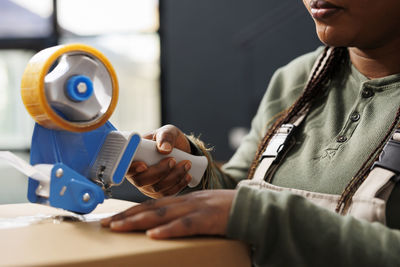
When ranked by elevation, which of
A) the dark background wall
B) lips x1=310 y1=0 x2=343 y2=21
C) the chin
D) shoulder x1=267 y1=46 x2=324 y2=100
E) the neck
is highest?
lips x1=310 y1=0 x2=343 y2=21

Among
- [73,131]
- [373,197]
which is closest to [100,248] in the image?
[73,131]

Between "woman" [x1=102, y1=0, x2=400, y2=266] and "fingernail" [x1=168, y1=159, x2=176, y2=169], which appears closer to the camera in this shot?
"woman" [x1=102, y1=0, x2=400, y2=266]

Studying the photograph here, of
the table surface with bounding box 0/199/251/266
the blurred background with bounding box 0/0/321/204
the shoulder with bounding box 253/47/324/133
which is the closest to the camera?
the table surface with bounding box 0/199/251/266

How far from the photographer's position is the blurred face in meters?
0.77

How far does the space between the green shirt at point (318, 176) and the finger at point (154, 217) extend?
0.06m

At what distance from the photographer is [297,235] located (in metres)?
0.54

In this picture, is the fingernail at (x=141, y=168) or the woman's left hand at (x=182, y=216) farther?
the fingernail at (x=141, y=168)

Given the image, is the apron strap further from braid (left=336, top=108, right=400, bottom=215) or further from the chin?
the chin

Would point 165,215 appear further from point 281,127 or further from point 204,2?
point 204,2

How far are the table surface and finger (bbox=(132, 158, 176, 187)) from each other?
167 millimetres

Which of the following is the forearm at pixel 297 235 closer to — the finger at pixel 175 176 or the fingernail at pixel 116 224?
the fingernail at pixel 116 224

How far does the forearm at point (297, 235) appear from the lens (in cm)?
53

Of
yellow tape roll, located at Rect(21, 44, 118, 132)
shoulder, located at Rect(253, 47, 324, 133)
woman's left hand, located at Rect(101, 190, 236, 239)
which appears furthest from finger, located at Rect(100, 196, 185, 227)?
shoulder, located at Rect(253, 47, 324, 133)

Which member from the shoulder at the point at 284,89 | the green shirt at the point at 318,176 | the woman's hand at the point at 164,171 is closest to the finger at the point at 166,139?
the woman's hand at the point at 164,171
